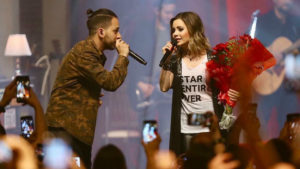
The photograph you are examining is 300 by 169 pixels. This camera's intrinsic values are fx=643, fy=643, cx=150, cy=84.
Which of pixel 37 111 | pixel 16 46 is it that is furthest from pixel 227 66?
pixel 16 46

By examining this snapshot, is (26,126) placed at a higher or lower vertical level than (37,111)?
lower

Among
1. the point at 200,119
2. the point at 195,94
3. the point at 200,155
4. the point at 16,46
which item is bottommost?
the point at 200,155

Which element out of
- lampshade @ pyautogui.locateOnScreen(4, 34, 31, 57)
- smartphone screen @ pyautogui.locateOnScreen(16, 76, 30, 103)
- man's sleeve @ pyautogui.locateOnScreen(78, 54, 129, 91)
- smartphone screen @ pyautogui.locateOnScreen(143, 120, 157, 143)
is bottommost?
smartphone screen @ pyautogui.locateOnScreen(143, 120, 157, 143)

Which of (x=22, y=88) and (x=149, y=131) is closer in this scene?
(x=149, y=131)

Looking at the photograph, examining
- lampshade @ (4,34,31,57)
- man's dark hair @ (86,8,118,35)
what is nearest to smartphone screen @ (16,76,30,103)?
man's dark hair @ (86,8,118,35)

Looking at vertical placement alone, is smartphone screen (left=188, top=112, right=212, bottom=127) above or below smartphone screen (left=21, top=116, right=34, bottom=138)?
above

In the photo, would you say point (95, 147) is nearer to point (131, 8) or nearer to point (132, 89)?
point (132, 89)

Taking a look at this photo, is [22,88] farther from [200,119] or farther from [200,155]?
[200,155]

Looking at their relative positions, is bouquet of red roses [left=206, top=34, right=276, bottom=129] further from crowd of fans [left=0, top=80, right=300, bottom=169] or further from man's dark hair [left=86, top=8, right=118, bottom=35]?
crowd of fans [left=0, top=80, right=300, bottom=169]

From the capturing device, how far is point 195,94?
14.4 ft

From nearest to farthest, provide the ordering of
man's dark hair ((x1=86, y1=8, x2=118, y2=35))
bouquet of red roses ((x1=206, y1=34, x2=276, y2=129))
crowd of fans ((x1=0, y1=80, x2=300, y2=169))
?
crowd of fans ((x1=0, y1=80, x2=300, y2=169)), man's dark hair ((x1=86, y1=8, x2=118, y2=35)), bouquet of red roses ((x1=206, y1=34, x2=276, y2=129))

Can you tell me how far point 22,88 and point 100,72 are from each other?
2.21 feet

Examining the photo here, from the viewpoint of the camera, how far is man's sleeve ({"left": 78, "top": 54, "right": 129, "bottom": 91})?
3.91m

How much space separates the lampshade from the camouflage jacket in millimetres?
2339
